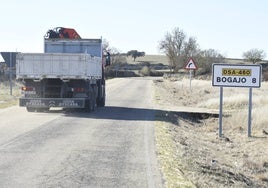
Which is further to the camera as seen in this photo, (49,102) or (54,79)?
(54,79)

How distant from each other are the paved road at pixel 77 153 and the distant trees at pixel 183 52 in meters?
79.6

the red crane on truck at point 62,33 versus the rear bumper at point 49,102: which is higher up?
the red crane on truck at point 62,33

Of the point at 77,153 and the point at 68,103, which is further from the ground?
the point at 68,103

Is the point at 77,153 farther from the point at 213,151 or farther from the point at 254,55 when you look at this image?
the point at 254,55

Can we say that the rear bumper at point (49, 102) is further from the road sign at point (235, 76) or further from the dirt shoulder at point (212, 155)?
the road sign at point (235, 76)

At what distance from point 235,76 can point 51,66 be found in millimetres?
7670

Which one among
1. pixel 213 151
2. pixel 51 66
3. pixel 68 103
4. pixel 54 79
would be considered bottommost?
pixel 213 151

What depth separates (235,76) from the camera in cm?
1689

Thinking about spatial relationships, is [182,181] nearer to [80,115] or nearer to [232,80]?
[232,80]

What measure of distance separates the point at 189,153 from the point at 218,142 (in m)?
3.80

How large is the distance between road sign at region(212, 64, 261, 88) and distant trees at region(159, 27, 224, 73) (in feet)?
264

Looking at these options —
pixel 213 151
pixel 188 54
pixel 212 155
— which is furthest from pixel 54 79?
pixel 188 54

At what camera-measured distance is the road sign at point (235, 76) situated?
55.4 feet

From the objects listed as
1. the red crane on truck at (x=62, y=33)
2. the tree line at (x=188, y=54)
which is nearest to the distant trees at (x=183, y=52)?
the tree line at (x=188, y=54)
